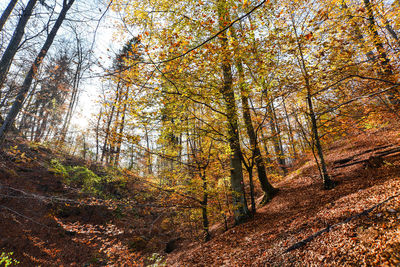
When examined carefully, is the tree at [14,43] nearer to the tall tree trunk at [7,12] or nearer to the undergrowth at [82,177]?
the tall tree trunk at [7,12]

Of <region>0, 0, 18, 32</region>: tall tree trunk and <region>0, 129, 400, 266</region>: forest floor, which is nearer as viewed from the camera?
<region>0, 129, 400, 266</region>: forest floor

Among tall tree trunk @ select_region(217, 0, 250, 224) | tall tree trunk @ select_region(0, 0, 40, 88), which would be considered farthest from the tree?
tall tree trunk @ select_region(217, 0, 250, 224)

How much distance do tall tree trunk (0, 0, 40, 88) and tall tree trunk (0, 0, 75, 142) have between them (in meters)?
0.43

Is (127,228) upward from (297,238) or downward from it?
downward

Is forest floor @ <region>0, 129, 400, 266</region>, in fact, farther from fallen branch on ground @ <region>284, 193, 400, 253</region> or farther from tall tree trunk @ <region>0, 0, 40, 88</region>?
tall tree trunk @ <region>0, 0, 40, 88</region>

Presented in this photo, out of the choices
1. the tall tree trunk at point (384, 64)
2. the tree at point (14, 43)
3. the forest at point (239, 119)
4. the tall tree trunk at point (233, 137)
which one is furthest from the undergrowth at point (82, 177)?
the tall tree trunk at point (384, 64)

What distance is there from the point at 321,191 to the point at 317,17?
6.23m

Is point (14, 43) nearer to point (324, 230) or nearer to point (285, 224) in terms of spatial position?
point (324, 230)

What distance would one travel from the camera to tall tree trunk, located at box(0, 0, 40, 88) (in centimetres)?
458

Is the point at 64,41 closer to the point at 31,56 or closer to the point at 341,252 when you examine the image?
the point at 31,56

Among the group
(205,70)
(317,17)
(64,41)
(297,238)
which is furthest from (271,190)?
(64,41)

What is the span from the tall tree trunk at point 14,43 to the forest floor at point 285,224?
8.09 feet

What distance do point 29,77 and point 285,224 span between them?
8.49 m

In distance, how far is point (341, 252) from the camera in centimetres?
293
